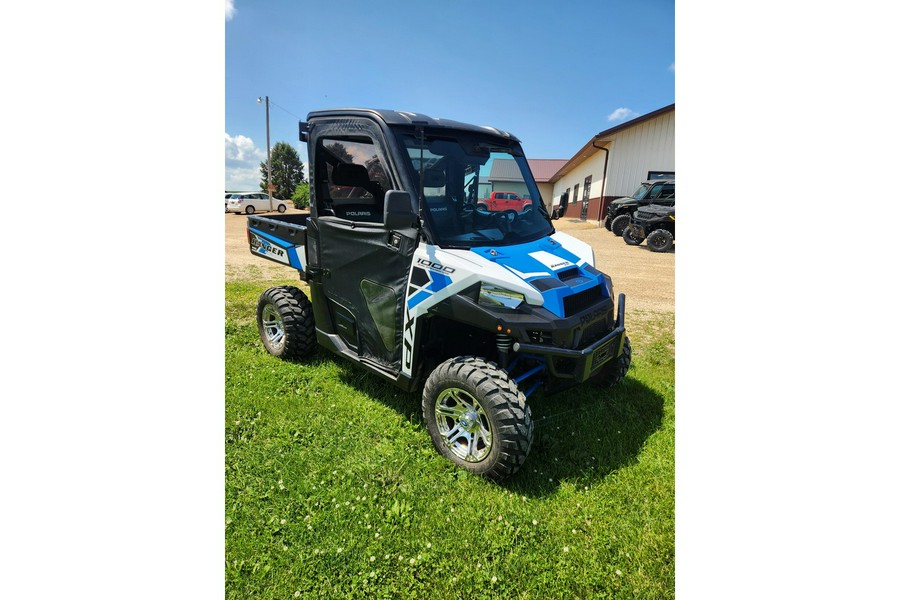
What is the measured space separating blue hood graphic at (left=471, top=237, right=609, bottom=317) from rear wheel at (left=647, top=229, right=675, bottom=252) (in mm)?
9119

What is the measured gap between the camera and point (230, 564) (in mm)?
1925

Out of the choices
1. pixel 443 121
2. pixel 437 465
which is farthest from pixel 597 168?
pixel 437 465

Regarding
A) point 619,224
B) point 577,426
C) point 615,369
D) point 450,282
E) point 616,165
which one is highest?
point 616,165

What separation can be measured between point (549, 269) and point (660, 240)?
9.59 metres

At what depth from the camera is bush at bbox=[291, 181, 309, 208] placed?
3.25 meters

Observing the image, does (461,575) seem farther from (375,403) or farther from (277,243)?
(277,243)

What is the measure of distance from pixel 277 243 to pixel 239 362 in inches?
42.5

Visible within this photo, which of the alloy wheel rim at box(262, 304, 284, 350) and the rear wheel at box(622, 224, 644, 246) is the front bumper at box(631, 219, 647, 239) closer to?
the rear wheel at box(622, 224, 644, 246)

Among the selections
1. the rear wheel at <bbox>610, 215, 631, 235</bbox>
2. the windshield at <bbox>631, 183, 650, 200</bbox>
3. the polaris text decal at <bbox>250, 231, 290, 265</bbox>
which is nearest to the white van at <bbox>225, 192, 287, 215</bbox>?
the polaris text decal at <bbox>250, 231, 290, 265</bbox>

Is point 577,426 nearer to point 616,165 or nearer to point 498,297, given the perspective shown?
point 498,297

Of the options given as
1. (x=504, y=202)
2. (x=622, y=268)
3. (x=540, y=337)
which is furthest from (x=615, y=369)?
(x=622, y=268)

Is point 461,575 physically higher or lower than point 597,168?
lower

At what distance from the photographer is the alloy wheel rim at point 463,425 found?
7.94 ft

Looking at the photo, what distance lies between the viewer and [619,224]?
501 inches
